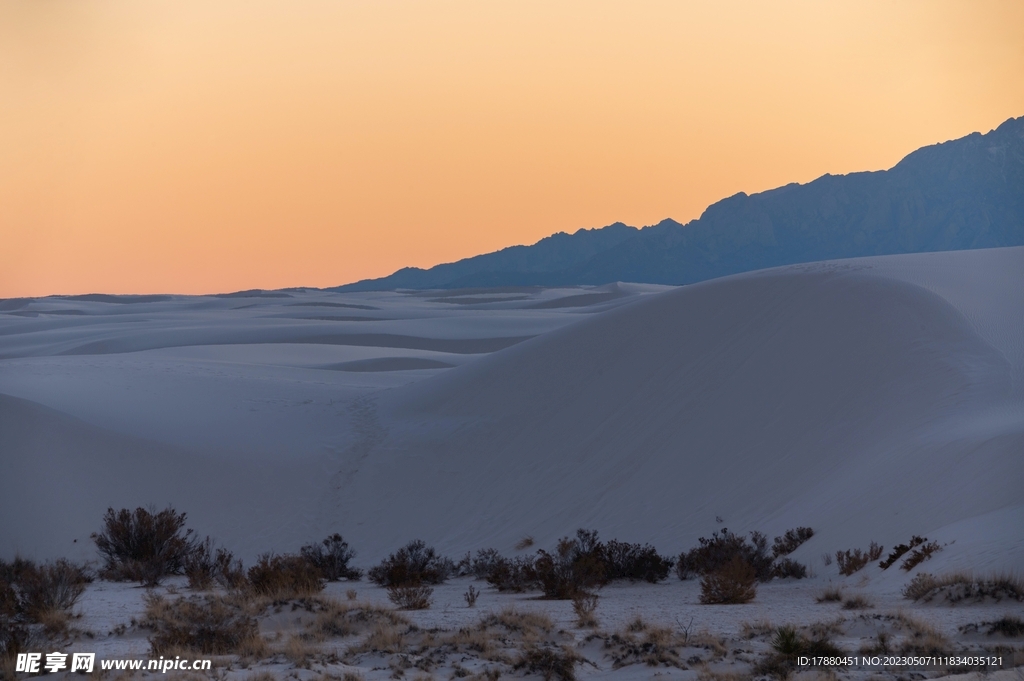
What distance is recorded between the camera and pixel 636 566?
41.3ft

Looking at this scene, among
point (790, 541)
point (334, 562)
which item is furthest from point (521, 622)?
point (334, 562)

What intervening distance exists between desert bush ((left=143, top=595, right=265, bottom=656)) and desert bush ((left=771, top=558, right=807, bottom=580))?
20.6 feet

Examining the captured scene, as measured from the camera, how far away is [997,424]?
41.2ft

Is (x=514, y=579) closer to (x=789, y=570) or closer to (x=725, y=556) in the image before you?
(x=725, y=556)

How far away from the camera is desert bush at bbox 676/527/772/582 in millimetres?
11805

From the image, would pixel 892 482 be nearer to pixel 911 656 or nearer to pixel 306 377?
pixel 911 656

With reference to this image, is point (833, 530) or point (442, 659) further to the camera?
point (833, 530)

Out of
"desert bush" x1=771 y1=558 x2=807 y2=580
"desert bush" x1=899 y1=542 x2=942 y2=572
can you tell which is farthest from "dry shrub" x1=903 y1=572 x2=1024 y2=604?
"desert bush" x1=771 y1=558 x2=807 y2=580

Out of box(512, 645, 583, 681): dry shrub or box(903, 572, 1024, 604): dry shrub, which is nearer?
box(512, 645, 583, 681): dry shrub

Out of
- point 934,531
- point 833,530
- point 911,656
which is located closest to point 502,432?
point 833,530

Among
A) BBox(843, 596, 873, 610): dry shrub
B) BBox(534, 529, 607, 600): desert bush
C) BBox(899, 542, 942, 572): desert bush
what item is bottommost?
BBox(534, 529, 607, 600): desert bush

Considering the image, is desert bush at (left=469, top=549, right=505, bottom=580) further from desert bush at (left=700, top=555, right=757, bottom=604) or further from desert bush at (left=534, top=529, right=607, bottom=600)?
desert bush at (left=700, top=555, right=757, bottom=604)

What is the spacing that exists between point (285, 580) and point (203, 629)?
8.38 ft

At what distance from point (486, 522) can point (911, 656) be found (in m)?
10.9
